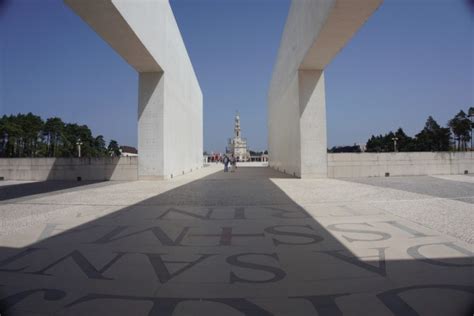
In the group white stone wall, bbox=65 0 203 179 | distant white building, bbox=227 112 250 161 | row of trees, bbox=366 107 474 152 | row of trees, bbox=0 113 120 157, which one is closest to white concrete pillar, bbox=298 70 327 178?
white stone wall, bbox=65 0 203 179

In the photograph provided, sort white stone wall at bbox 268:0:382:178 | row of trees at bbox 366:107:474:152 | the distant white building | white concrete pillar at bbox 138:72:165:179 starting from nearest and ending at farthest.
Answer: white stone wall at bbox 268:0:382:178, white concrete pillar at bbox 138:72:165:179, row of trees at bbox 366:107:474:152, the distant white building

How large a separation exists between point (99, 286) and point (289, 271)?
2.07 meters

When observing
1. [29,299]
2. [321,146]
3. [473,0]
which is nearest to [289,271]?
[29,299]

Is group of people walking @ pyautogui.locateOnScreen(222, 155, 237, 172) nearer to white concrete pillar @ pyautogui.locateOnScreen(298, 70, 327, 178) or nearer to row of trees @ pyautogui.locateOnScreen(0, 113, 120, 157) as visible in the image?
white concrete pillar @ pyautogui.locateOnScreen(298, 70, 327, 178)

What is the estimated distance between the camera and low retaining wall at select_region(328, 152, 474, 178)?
54.6 ft

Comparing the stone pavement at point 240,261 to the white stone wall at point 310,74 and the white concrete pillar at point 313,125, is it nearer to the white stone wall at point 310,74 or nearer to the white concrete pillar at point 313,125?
the white stone wall at point 310,74

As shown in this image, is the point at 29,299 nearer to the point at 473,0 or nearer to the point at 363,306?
the point at 363,306

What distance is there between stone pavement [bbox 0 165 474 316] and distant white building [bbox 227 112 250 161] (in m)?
78.4

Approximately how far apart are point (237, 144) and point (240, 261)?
90778 millimetres

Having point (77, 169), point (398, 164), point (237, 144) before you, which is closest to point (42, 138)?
point (237, 144)

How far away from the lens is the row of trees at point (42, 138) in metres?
63.8

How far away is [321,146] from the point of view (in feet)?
53.5

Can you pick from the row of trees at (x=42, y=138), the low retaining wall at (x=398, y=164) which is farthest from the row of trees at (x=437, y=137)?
the row of trees at (x=42, y=138)

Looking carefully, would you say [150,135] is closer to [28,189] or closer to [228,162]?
[28,189]
